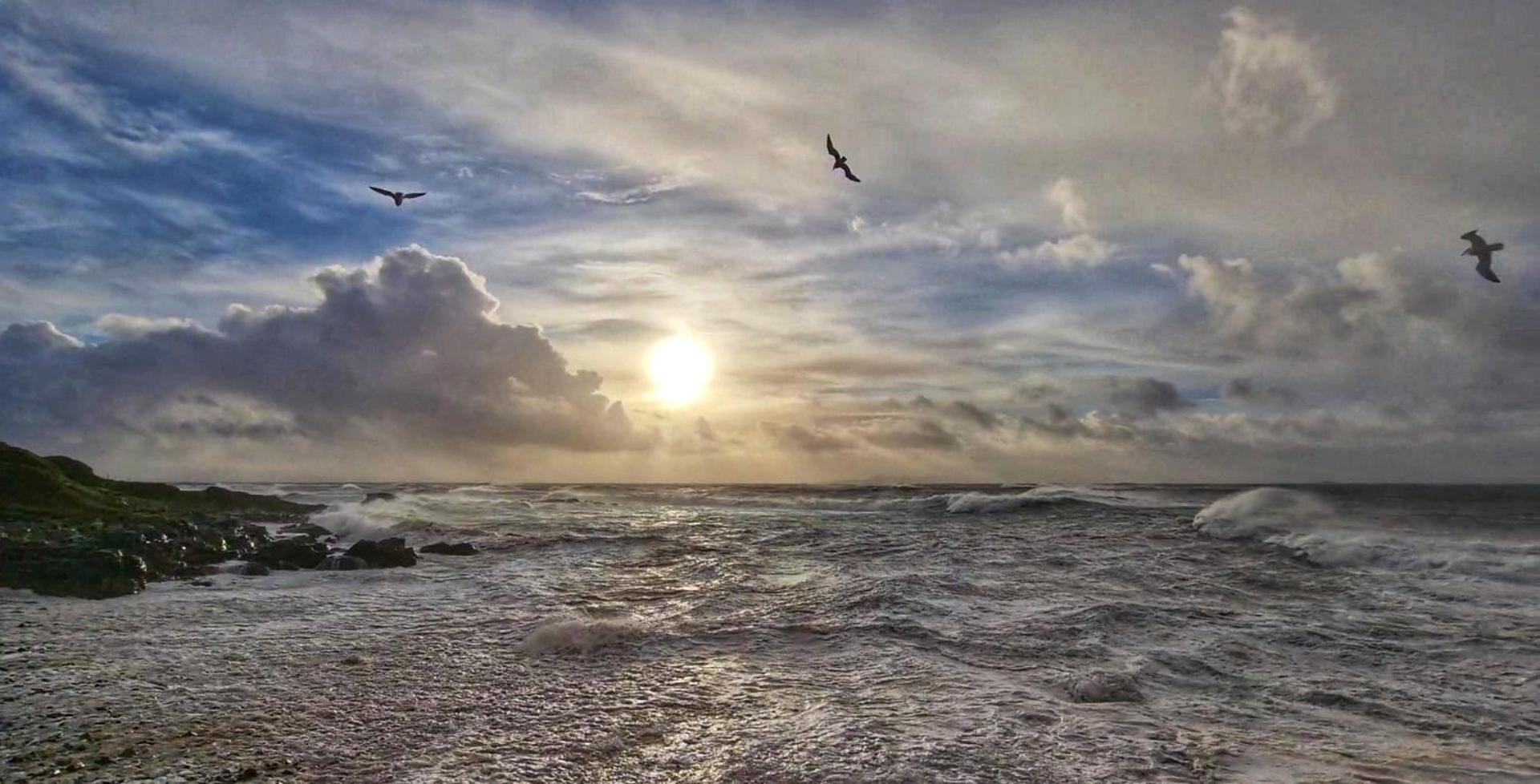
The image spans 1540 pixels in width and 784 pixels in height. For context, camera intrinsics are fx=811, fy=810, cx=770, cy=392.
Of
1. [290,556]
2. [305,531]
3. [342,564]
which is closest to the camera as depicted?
[342,564]

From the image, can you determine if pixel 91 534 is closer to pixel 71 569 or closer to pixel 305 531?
pixel 71 569

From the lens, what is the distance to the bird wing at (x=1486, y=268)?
13773mm

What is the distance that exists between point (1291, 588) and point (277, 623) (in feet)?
64.7

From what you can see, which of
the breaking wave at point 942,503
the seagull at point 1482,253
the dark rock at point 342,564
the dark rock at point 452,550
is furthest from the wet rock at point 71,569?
the breaking wave at point 942,503

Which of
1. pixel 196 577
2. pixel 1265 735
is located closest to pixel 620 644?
pixel 1265 735

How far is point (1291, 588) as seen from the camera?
57.9ft

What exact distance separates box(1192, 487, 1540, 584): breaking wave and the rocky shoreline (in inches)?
1009

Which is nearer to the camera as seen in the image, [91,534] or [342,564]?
[91,534]

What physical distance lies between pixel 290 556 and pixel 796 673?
52.8 feet

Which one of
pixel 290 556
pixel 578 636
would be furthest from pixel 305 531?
pixel 578 636

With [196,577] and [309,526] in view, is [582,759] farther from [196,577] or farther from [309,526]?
[309,526]

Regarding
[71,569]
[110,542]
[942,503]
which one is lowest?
[942,503]

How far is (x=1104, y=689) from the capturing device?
31.5ft

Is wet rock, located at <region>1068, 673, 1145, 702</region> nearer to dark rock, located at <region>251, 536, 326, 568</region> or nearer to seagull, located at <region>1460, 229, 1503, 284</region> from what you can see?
seagull, located at <region>1460, 229, 1503, 284</region>
